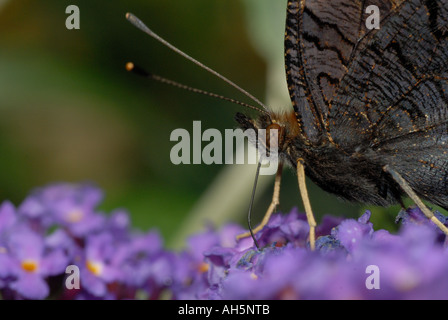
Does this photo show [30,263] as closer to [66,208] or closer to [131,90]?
[66,208]

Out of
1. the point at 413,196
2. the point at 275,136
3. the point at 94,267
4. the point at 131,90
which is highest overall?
the point at 131,90

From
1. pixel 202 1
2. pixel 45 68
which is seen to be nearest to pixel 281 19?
pixel 202 1

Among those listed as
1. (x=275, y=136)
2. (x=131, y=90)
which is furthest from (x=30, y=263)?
(x=131, y=90)

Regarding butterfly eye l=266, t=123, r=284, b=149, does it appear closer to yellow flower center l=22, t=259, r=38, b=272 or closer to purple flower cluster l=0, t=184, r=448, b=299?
purple flower cluster l=0, t=184, r=448, b=299

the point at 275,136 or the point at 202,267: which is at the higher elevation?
the point at 275,136

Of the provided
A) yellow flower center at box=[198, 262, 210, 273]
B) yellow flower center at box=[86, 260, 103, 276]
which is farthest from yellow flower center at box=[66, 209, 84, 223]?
yellow flower center at box=[198, 262, 210, 273]

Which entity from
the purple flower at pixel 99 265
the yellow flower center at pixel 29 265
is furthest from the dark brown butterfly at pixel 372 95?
→ the yellow flower center at pixel 29 265

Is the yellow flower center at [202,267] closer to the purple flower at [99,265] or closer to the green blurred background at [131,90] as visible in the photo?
the purple flower at [99,265]
